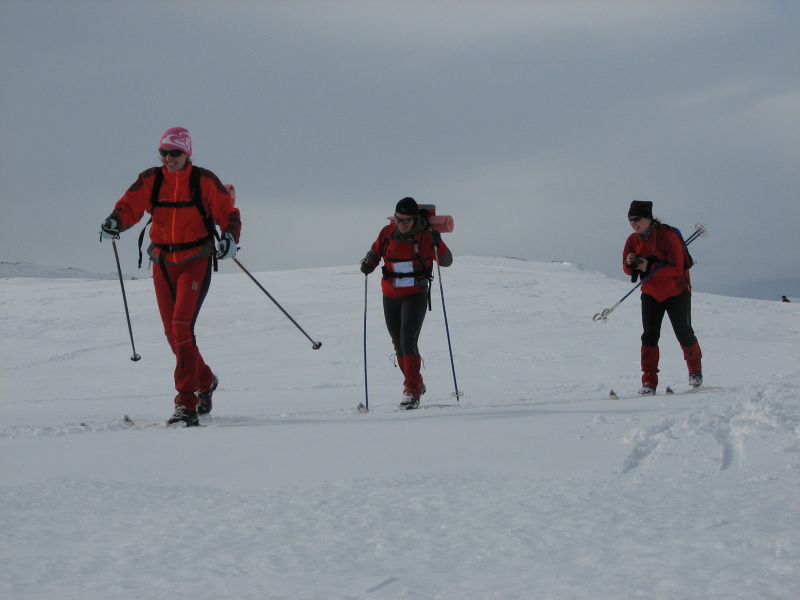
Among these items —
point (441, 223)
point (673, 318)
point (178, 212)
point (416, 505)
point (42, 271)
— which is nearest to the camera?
point (416, 505)

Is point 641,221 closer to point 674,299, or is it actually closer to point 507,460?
point 674,299

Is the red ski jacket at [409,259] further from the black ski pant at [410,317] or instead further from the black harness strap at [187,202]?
the black harness strap at [187,202]

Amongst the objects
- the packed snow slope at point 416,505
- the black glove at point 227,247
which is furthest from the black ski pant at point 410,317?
the black glove at point 227,247

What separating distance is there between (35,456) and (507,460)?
78.4 inches

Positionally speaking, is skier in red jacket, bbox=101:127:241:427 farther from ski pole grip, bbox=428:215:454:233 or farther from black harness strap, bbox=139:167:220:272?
ski pole grip, bbox=428:215:454:233

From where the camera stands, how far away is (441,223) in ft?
20.9

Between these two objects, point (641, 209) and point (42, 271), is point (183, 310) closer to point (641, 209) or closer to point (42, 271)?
point (641, 209)

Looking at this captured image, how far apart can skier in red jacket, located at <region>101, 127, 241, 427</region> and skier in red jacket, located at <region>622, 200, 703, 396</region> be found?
3526 mm

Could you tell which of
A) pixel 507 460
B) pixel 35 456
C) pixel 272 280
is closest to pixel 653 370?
pixel 507 460

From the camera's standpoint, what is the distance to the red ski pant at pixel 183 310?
4.90m

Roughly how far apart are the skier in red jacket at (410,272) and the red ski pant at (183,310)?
1.68 meters

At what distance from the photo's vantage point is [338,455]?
3.05 meters

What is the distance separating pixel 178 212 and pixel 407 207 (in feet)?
6.29

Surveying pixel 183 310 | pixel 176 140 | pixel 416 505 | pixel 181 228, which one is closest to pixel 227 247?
pixel 181 228
